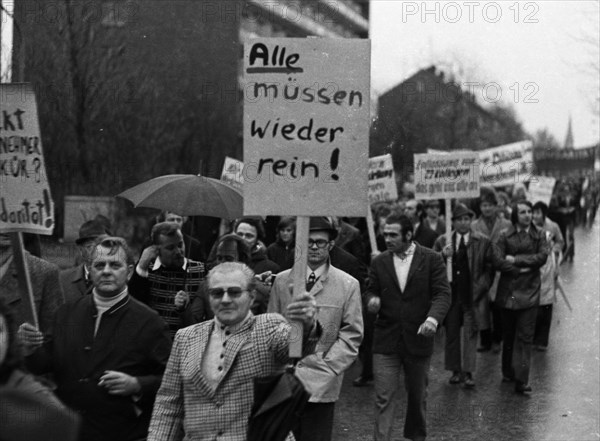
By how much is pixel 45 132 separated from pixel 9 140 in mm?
16299

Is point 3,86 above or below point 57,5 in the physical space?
below

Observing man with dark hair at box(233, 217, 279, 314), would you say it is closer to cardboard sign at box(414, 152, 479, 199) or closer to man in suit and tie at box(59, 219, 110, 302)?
man in suit and tie at box(59, 219, 110, 302)

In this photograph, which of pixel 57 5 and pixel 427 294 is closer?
pixel 427 294

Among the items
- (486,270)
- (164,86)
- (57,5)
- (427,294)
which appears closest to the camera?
(427,294)

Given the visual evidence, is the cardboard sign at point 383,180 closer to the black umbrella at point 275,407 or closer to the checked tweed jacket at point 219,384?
the checked tweed jacket at point 219,384

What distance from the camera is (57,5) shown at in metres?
20.9

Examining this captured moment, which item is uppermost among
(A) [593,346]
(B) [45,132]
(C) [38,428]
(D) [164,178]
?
(B) [45,132]

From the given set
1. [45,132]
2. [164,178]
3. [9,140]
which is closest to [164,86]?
[45,132]

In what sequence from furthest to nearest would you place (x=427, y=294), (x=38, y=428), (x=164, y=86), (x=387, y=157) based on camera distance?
(x=164, y=86), (x=387, y=157), (x=427, y=294), (x=38, y=428)

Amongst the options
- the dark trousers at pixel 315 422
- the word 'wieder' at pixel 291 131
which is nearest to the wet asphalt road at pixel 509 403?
the dark trousers at pixel 315 422

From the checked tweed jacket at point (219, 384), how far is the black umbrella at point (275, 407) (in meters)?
0.09

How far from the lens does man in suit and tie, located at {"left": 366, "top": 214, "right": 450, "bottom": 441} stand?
7992mm

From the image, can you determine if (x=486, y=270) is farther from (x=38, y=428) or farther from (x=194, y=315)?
(x=38, y=428)

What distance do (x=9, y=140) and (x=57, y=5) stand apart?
15736 millimetres
